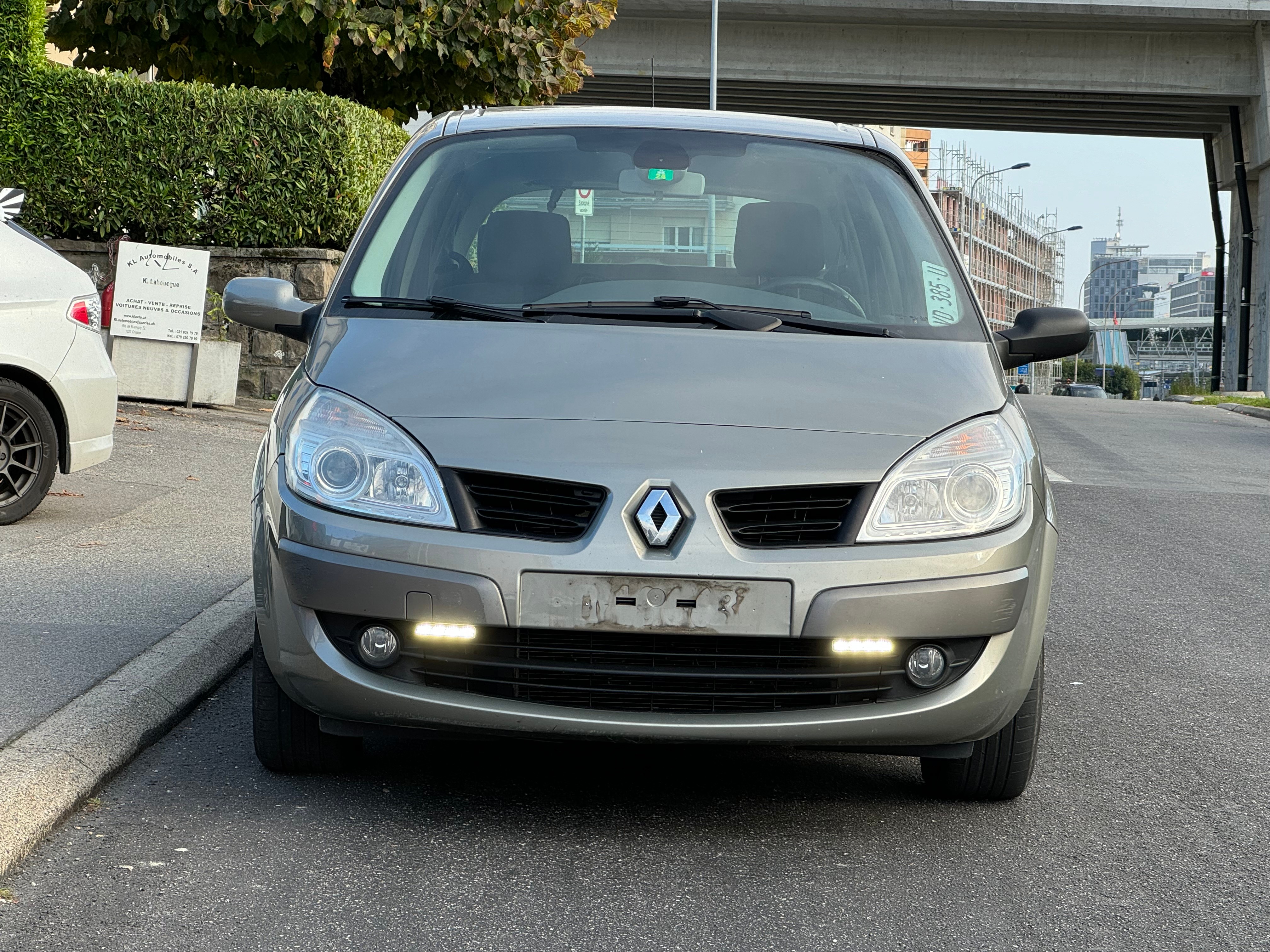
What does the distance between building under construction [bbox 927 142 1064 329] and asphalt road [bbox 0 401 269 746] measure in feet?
293

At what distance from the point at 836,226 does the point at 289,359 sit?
10945 millimetres

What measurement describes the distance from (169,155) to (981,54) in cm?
2445

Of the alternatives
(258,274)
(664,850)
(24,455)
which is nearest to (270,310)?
(664,850)

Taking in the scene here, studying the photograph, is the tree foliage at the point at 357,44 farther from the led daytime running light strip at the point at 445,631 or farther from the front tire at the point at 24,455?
the led daytime running light strip at the point at 445,631

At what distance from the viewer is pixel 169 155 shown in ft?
49.0

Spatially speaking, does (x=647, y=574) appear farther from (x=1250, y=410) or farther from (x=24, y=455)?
(x=1250, y=410)

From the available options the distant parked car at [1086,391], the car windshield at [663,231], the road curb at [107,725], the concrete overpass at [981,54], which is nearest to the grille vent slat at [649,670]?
the road curb at [107,725]

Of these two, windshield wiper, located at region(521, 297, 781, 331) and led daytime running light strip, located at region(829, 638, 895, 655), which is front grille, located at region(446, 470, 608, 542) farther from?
windshield wiper, located at region(521, 297, 781, 331)

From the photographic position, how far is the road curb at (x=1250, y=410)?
83.1ft

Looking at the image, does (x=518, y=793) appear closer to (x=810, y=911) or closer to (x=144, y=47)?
(x=810, y=911)

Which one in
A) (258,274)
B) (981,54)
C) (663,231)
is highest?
(981,54)

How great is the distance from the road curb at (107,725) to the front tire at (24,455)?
7.72 feet

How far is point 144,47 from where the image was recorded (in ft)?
52.8

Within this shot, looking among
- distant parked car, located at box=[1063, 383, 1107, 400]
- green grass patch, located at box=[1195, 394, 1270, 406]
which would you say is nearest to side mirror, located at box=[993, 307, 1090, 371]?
green grass patch, located at box=[1195, 394, 1270, 406]
